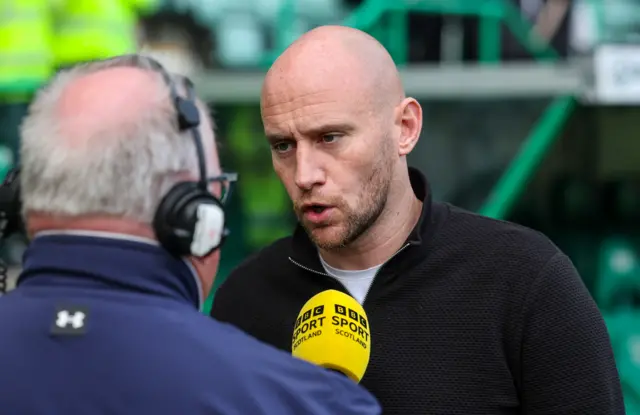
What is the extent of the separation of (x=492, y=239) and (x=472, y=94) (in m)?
2.62

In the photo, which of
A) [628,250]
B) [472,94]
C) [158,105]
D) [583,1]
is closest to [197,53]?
[472,94]

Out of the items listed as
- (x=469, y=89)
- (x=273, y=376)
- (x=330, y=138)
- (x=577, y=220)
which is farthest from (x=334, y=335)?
(x=577, y=220)

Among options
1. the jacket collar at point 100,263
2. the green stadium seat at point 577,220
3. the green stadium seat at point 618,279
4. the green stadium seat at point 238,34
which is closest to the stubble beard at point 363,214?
the jacket collar at point 100,263

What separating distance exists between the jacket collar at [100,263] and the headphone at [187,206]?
0.03m

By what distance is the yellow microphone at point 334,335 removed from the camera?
1423 millimetres

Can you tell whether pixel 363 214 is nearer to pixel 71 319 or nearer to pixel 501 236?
pixel 501 236

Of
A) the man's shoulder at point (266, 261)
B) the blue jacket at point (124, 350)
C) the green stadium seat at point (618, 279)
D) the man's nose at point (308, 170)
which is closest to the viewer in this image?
the blue jacket at point (124, 350)

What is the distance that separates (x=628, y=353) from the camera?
4.91m

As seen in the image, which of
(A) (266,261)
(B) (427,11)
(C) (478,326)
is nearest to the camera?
(C) (478,326)

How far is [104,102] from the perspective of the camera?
46.2 inches

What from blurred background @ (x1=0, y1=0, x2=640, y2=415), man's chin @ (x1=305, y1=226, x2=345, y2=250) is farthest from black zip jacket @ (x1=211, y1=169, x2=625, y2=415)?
blurred background @ (x1=0, y1=0, x2=640, y2=415)

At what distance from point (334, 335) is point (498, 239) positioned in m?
0.54

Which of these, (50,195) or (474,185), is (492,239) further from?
(474,185)

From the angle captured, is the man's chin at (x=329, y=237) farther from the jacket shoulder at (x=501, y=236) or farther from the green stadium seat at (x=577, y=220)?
the green stadium seat at (x=577, y=220)
